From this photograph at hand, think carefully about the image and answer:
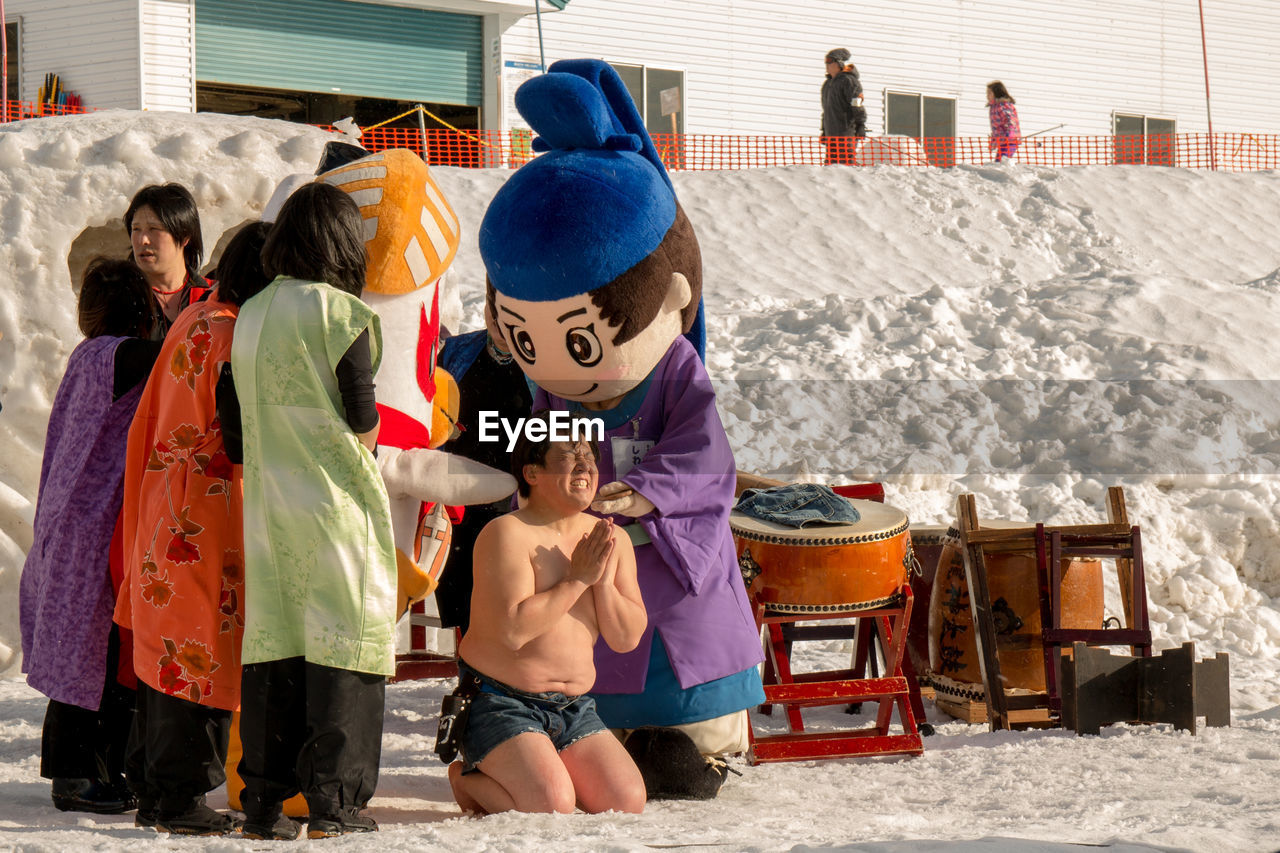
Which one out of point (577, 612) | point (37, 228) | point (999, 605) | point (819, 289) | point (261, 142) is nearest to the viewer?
point (577, 612)

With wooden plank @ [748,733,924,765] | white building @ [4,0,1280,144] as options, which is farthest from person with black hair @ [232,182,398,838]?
white building @ [4,0,1280,144]

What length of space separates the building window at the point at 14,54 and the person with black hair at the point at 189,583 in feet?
43.4

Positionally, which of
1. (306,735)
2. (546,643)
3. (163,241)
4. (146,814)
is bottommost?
(146,814)

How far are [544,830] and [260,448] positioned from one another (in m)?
1.11

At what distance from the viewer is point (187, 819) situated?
10.9 feet

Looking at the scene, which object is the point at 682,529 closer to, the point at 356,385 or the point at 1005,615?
the point at 356,385

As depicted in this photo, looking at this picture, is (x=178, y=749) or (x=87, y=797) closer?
(x=178, y=749)

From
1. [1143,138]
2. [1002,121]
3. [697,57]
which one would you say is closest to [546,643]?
[1002,121]

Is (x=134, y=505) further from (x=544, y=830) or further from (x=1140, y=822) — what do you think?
(x=1140, y=822)

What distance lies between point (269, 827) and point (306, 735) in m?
0.23

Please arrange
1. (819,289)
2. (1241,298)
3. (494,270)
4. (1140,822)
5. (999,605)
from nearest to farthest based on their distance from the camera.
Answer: (1140,822) < (494,270) < (999,605) < (1241,298) < (819,289)

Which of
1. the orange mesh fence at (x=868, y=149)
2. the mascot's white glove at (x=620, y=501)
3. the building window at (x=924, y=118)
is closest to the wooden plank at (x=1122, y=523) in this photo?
the mascot's white glove at (x=620, y=501)

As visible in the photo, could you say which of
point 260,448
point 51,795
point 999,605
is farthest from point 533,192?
point 999,605

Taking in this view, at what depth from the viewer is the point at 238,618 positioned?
3393mm
